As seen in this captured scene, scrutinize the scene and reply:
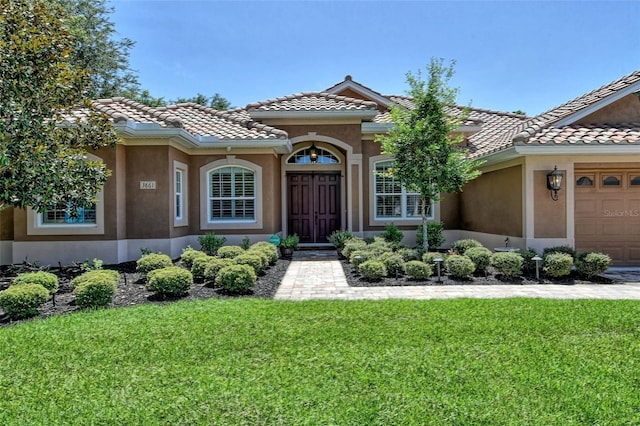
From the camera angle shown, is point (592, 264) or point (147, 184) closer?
point (592, 264)

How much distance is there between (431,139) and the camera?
35.9 ft

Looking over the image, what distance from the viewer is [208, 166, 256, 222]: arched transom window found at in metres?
13.4

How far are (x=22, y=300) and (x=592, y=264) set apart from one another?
10899 millimetres

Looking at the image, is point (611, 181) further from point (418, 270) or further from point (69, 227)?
point (69, 227)

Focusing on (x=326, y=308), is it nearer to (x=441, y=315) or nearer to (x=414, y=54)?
(x=441, y=315)

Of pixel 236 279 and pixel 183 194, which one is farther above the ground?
pixel 183 194

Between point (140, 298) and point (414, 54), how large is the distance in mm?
12357

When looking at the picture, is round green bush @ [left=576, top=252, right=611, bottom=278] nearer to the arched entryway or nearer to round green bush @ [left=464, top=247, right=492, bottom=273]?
round green bush @ [left=464, top=247, right=492, bottom=273]

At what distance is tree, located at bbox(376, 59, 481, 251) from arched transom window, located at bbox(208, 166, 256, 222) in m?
5.11

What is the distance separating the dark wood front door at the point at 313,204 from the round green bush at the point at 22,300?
961 centimetres

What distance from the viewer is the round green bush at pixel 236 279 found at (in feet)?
25.3

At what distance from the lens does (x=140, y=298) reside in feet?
24.3

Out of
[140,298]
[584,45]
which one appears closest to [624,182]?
[584,45]

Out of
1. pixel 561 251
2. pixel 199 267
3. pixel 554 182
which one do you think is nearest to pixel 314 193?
pixel 199 267
